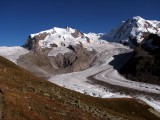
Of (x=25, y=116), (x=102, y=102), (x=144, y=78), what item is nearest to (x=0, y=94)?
(x=25, y=116)

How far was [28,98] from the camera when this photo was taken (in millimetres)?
32156

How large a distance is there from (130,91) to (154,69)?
5508 cm

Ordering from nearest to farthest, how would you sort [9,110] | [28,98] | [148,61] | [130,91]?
[9,110], [28,98], [130,91], [148,61]

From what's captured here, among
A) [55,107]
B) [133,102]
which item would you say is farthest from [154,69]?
[55,107]

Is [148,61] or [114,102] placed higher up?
[148,61]

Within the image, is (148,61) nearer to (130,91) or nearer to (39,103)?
(130,91)

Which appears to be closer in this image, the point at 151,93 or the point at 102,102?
the point at 102,102

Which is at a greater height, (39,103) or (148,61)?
(148,61)

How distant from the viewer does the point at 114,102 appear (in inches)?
2269

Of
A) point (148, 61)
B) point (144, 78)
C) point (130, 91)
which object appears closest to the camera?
point (130, 91)

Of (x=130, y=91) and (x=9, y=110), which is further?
(x=130, y=91)

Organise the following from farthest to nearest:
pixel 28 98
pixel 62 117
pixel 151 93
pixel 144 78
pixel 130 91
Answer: pixel 144 78 < pixel 130 91 < pixel 151 93 < pixel 28 98 < pixel 62 117

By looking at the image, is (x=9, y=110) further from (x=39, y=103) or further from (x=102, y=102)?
(x=102, y=102)

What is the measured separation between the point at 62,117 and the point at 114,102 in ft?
94.3
